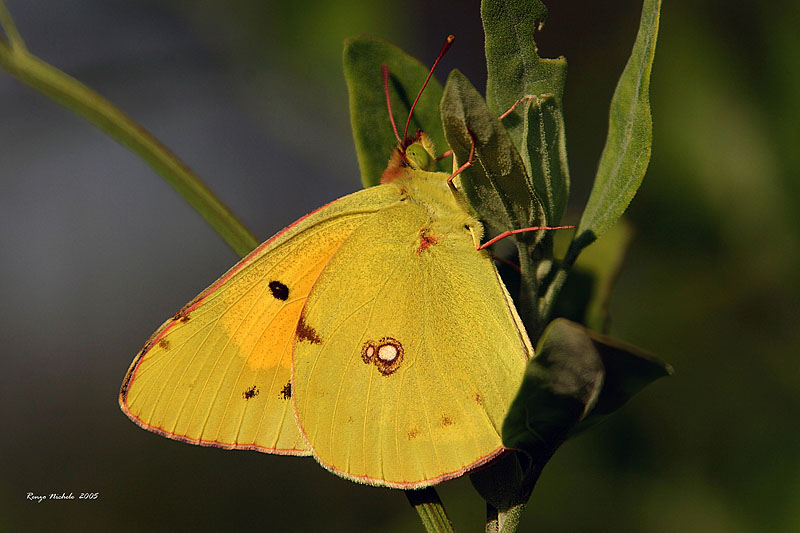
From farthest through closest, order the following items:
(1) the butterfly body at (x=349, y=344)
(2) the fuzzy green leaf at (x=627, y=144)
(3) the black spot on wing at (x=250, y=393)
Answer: (3) the black spot on wing at (x=250, y=393)
(1) the butterfly body at (x=349, y=344)
(2) the fuzzy green leaf at (x=627, y=144)

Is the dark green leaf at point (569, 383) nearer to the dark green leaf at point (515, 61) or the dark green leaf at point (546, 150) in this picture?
the dark green leaf at point (546, 150)

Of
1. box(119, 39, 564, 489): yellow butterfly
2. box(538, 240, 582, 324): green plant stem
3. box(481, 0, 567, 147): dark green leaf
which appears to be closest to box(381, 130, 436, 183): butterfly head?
box(119, 39, 564, 489): yellow butterfly

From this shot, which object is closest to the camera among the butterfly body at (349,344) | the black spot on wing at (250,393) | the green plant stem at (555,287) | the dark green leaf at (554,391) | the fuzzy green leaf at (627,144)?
the dark green leaf at (554,391)

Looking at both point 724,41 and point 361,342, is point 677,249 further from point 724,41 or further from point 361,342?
point 361,342

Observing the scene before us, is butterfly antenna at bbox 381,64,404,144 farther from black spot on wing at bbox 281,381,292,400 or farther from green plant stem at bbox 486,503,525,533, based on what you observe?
green plant stem at bbox 486,503,525,533

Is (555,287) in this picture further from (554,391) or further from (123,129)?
(123,129)

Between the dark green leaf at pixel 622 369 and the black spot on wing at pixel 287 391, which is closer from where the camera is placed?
the dark green leaf at pixel 622 369

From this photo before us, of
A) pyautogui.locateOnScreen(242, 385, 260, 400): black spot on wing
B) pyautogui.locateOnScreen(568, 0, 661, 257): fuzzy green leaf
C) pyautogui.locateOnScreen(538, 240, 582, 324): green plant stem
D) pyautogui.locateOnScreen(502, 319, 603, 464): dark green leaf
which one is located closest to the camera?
pyautogui.locateOnScreen(502, 319, 603, 464): dark green leaf

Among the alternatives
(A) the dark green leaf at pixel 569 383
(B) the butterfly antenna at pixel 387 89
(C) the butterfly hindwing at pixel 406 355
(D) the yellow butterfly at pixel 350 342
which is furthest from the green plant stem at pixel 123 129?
(A) the dark green leaf at pixel 569 383

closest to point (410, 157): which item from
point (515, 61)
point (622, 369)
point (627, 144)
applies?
point (515, 61)
